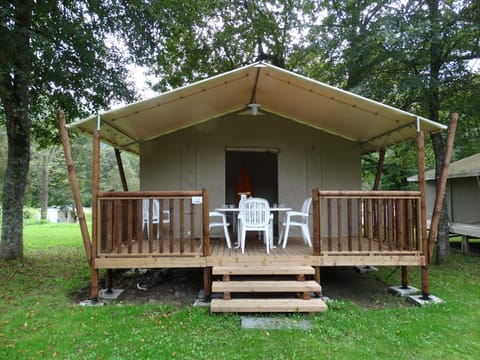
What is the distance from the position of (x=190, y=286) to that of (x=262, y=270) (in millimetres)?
1577

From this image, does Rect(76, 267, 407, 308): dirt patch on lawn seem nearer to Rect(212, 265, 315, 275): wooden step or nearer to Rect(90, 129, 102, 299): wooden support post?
Rect(90, 129, 102, 299): wooden support post

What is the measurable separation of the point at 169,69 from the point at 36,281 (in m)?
7.10

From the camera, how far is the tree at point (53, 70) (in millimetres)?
6211

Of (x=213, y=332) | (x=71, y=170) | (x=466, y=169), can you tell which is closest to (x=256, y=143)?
(x=71, y=170)

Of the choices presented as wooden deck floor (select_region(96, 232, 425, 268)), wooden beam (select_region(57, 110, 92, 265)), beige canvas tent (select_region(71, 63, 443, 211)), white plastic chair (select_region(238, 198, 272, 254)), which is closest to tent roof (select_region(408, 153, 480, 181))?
beige canvas tent (select_region(71, 63, 443, 211))

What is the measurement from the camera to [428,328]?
12.2 ft

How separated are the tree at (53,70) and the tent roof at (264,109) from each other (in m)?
1.73

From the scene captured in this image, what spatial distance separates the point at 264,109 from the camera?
22.0 feet

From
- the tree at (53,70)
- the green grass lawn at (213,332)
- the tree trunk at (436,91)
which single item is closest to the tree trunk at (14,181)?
the tree at (53,70)

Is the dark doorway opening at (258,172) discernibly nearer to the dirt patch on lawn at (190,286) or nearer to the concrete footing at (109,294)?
the dirt patch on lawn at (190,286)

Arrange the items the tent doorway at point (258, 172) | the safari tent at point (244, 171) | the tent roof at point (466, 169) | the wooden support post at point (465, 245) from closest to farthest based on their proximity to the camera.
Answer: the safari tent at point (244, 171), the tent roof at point (466, 169), the wooden support post at point (465, 245), the tent doorway at point (258, 172)

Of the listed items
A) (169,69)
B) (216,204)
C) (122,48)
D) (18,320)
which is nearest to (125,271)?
(216,204)

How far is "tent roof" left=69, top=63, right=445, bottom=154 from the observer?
179 inches

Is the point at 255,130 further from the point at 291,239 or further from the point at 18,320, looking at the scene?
the point at 18,320
